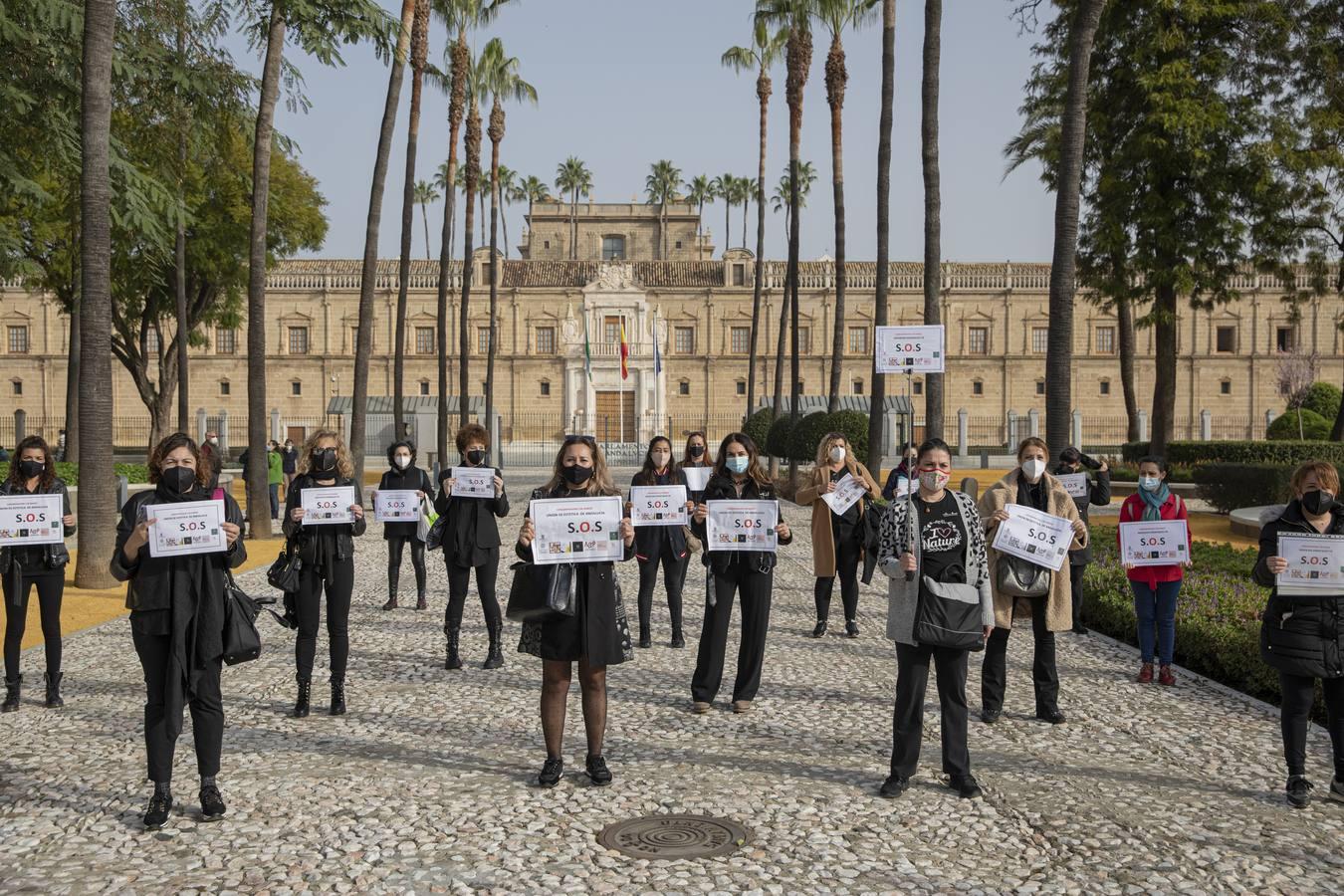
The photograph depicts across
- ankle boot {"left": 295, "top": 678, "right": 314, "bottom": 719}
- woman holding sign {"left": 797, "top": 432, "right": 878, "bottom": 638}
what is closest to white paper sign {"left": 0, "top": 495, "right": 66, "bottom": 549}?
ankle boot {"left": 295, "top": 678, "right": 314, "bottom": 719}

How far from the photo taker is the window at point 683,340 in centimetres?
6988

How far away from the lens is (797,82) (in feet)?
116

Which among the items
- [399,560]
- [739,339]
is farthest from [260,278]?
[739,339]

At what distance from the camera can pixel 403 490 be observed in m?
12.2

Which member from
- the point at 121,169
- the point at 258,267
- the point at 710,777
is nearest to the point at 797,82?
the point at 258,267

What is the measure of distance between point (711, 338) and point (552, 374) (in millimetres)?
9184

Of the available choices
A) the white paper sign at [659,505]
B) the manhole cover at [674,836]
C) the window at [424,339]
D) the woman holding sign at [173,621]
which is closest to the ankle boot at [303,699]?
the woman holding sign at [173,621]

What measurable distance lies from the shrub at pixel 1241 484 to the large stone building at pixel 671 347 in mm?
44774

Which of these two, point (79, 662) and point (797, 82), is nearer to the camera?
point (79, 662)

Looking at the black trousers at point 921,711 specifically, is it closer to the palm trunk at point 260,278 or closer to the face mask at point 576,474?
the face mask at point 576,474

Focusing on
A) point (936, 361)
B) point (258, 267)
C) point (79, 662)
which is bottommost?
point (79, 662)

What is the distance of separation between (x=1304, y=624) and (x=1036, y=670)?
198 cm

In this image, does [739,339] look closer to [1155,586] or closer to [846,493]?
[846,493]

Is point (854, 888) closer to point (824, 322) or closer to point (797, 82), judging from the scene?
point (797, 82)
